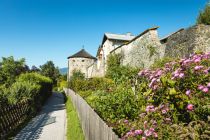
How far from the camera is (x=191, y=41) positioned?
9227 millimetres

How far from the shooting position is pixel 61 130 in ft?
29.1

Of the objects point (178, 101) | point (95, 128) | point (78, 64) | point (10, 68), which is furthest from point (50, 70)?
point (178, 101)

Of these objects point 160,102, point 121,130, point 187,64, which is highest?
point 187,64

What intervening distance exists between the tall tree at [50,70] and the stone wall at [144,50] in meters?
43.2

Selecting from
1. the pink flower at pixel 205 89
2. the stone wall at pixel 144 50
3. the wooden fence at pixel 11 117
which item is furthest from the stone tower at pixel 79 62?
the pink flower at pixel 205 89

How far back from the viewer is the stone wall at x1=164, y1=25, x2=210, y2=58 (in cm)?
888

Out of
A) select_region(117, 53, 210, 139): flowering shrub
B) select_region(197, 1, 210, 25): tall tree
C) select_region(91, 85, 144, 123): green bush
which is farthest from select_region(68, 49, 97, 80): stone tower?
select_region(117, 53, 210, 139): flowering shrub

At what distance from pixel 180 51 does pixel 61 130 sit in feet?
21.2

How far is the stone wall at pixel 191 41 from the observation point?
349 inches

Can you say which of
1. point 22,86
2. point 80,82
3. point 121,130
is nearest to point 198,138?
point 121,130

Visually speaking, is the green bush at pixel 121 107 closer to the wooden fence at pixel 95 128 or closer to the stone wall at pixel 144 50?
the wooden fence at pixel 95 128

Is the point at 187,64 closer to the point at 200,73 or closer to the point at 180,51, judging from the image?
the point at 200,73

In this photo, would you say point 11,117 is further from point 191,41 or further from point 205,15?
point 205,15

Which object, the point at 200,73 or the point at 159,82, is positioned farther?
the point at 159,82
